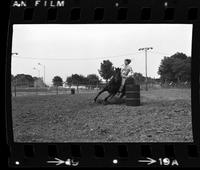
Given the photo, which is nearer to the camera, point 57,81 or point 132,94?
point 132,94

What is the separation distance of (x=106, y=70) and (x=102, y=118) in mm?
591

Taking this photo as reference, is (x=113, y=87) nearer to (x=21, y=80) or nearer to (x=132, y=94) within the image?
(x=132, y=94)

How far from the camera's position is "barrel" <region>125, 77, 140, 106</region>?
342cm

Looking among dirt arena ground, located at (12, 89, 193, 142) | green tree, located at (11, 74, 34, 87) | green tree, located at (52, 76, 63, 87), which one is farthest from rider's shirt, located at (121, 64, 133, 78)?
green tree, located at (11, 74, 34, 87)

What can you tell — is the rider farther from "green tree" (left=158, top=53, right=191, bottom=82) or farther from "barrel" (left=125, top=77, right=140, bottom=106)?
"green tree" (left=158, top=53, right=191, bottom=82)

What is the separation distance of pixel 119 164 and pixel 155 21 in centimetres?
179

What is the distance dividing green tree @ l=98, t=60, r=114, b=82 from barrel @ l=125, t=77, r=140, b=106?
0.80ft

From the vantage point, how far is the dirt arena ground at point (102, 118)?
11.3 feet

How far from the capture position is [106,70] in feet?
11.4

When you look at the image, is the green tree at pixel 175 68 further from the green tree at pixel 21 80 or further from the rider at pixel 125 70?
the green tree at pixel 21 80

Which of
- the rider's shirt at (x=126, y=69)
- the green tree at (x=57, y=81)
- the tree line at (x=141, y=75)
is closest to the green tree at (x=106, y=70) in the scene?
the tree line at (x=141, y=75)

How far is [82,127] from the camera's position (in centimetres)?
349

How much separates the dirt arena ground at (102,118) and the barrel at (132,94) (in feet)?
0.18

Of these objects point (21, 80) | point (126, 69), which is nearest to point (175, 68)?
point (126, 69)
